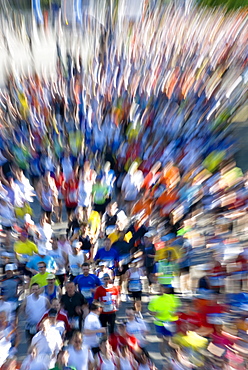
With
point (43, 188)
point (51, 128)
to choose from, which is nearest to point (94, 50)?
point (51, 128)

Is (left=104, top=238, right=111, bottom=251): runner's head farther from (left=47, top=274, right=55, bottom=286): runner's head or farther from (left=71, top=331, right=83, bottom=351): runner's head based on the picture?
(left=71, top=331, right=83, bottom=351): runner's head

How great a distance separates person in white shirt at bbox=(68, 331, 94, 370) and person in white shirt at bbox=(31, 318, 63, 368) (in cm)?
21

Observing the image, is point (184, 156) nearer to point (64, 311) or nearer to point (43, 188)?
point (43, 188)

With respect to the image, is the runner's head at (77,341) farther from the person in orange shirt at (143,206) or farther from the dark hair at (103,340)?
the person in orange shirt at (143,206)

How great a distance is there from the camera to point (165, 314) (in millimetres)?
6805

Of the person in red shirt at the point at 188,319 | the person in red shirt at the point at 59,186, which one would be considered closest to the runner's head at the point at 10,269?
the person in red shirt at the point at 59,186

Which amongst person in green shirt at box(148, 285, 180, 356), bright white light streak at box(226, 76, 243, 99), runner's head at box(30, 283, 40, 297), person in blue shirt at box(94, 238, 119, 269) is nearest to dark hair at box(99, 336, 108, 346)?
person in green shirt at box(148, 285, 180, 356)

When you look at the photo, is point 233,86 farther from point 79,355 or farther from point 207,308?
point 79,355

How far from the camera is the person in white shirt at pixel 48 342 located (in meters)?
6.09

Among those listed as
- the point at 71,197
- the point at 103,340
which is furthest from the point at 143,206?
the point at 103,340

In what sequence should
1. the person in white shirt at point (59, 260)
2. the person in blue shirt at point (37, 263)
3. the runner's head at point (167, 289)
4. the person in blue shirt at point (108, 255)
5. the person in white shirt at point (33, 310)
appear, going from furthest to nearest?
the person in blue shirt at point (108, 255)
the person in white shirt at point (59, 260)
the person in blue shirt at point (37, 263)
the runner's head at point (167, 289)
the person in white shirt at point (33, 310)

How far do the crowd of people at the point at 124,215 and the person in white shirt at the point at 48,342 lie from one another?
17 millimetres

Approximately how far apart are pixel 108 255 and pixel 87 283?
1.03m

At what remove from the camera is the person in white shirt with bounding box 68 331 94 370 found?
5.95m
